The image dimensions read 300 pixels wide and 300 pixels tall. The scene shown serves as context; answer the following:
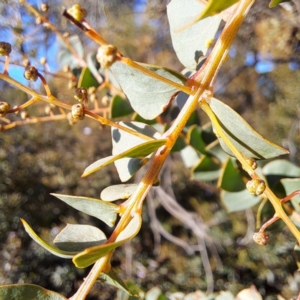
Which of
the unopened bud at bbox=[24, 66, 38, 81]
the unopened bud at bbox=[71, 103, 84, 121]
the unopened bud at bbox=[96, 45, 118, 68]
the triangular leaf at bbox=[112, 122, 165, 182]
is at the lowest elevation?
the triangular leaf at bbox=[112, 122, 165, 182]

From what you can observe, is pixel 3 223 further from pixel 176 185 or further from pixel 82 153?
pixel 176 185

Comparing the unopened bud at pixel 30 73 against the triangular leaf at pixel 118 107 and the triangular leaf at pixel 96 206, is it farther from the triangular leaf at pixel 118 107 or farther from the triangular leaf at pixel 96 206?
the triangular leaf at pixel 118 107

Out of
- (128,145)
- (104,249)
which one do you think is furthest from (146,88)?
(104,249)

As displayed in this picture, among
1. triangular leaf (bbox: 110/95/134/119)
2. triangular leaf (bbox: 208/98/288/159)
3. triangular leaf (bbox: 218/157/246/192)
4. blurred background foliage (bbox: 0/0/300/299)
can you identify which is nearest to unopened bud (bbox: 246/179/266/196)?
triangular leaf (bbox: 208/98/288/159)

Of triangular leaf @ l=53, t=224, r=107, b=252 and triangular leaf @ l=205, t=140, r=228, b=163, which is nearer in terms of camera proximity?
triangular leaf @ l=53, t=224, r=107, b=252

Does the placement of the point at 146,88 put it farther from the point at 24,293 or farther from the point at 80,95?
the point at 24,293

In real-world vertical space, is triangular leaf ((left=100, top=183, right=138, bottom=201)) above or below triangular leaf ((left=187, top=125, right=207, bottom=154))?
above

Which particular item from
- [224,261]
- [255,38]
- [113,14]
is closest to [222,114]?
[255,38]

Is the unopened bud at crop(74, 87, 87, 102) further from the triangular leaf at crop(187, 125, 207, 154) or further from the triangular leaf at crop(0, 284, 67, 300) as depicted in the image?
the triangular leaf at crop(187, 125, 207, 154)
